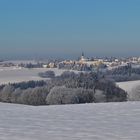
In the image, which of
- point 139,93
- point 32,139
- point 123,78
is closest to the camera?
point 32,139

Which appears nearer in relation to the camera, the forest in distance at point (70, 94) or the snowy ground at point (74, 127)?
the snowy ground at point (74, 127)

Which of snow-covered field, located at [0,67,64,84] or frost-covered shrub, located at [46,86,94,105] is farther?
snow-covered field, located at [0,67,64,84]

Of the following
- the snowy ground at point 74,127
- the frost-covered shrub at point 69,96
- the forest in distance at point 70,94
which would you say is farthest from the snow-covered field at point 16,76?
the snowy ground at point 74,127

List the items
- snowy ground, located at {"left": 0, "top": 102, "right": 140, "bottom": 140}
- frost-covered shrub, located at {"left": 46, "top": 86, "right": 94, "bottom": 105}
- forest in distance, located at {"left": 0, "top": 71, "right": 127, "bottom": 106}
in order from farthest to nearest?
forest in distance, located at {"left": 0, "top": 71, "right": 127, "bottom": 106}, frost-covered shrub, located at {"left": 46, "top": 86, "right": 94, "bottom": 105}, snowy ground, located at {"left": 0, "top": 102, "right": 140, "bottom": 140}

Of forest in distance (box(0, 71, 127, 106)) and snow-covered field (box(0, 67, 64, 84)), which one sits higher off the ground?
forest in distance (box(0, 71, 127, 106))

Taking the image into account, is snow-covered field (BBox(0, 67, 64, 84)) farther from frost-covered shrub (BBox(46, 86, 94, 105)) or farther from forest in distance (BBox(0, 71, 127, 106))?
frost-covered shrub (BBox(46, 86, 94, 105))

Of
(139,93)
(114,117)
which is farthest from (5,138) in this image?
(139,93)

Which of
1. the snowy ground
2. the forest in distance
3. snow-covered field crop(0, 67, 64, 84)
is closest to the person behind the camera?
the snowy ground

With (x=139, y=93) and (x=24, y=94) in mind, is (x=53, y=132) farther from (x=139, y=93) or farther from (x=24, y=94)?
(x=24, y=94)

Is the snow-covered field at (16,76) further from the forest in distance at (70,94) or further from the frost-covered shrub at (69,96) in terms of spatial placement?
the frost-covered shrub at (69,96)

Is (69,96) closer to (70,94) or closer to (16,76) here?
(70,94)

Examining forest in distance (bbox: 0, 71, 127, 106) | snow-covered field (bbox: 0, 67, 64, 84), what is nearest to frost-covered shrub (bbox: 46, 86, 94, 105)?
forest in distance (bbox: 0, 71, 127, 106)
